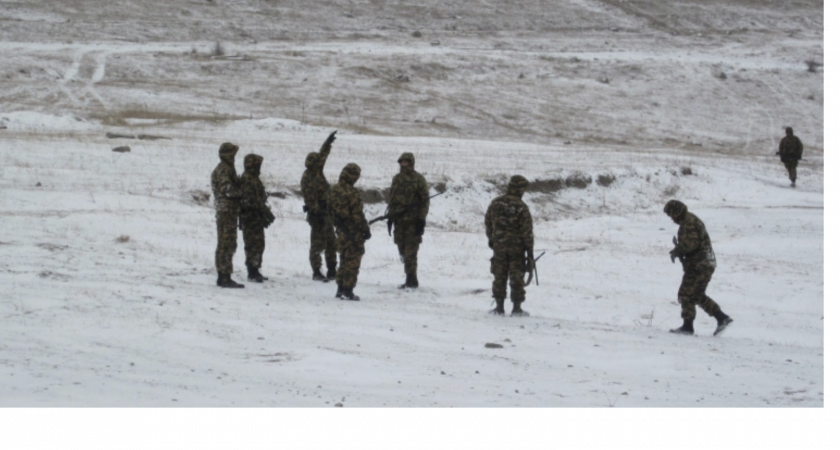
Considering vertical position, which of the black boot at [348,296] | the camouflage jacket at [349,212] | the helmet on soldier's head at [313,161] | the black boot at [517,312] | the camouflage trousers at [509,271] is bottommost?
the black boot at [517,312]

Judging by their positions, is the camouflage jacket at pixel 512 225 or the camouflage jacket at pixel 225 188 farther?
the camouflage jacket at pixel 225 188

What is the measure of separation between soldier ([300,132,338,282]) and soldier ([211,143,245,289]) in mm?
1143

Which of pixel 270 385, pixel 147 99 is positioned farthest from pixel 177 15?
pixel 270 385

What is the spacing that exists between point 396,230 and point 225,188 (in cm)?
244

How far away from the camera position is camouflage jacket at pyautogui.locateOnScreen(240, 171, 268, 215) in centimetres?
1271

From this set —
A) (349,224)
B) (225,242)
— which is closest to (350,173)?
(349,224)

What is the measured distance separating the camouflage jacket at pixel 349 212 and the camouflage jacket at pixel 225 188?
4.47 feet

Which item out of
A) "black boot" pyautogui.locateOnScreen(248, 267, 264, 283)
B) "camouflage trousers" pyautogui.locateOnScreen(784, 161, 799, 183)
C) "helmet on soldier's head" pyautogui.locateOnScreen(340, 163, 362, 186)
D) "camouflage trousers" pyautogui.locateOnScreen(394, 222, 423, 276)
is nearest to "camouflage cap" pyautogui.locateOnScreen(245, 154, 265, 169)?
"helmet on soldier's head" pyautogui.locateOnScreen(340, 163, 362, 186)

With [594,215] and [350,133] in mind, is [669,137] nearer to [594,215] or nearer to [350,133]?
→ [350,133]

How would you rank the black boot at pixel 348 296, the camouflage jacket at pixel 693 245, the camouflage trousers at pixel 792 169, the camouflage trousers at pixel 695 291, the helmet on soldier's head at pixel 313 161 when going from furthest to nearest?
the camouflage trousers at pixel 792 169 < the helmet on soldier's head at pixel 313 161 < the black boot at pixel 348 296 < the camouflage trousers at pixel 695 291 < the camouflage jacket at pixel 693 245

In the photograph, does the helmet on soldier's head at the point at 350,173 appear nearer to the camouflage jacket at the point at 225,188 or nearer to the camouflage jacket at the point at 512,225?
the camouflage jacket at the point at 225,188

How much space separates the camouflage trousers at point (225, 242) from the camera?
12.5 metres

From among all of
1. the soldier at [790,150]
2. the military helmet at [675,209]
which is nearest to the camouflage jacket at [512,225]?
the military helmet at [675,209]
